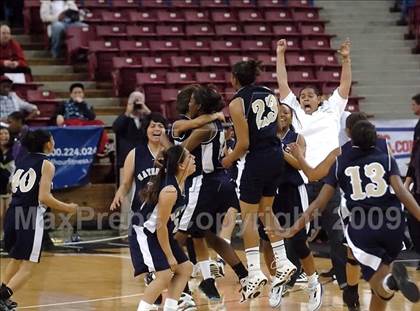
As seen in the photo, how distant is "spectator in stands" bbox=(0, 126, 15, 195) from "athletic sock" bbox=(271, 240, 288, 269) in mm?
5996

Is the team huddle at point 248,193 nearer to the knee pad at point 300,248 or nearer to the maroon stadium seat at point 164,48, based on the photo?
the knee pad at point 300,248

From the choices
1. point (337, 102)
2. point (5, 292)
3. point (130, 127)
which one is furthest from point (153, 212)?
point (130, 127)

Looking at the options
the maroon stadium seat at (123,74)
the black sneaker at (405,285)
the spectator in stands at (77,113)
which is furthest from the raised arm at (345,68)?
the maroon stadium seat at (123,74)

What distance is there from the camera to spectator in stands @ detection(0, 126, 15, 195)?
14.2 metres

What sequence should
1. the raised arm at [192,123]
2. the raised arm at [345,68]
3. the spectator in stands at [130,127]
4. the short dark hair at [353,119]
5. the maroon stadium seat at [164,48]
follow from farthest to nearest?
the maroon stadium seat at [164,48] < the spectator in stands at [130,127] < the raised arm at [345,68] < the raised arm at [192,123] < the short dark hair at [353,119]

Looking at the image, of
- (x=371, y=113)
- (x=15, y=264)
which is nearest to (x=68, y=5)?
(x=371, y=113)

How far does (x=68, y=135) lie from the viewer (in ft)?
50.4

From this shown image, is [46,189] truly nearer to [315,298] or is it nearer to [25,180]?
[25,180]

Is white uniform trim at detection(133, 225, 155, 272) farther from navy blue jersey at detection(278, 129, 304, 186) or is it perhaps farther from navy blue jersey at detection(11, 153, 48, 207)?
navy blue jersey at detection(278, 129, 304, 186)

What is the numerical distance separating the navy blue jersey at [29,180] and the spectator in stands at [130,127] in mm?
6095

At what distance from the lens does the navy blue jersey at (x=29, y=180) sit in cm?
904

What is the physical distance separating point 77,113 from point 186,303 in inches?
273

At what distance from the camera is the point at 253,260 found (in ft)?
30.1

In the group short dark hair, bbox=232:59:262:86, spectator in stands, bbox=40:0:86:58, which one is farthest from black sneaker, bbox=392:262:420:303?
spectator in stands, bbox=40:0:86:58
